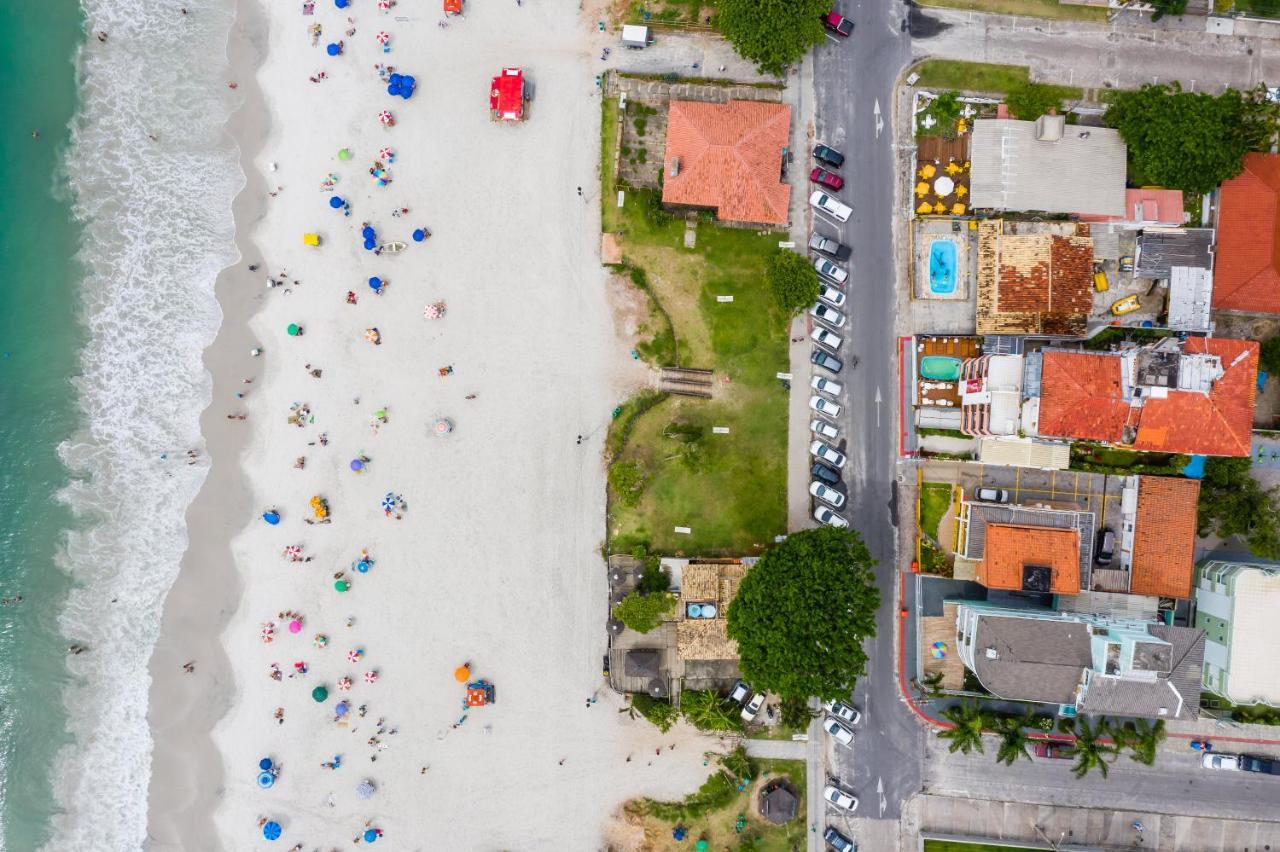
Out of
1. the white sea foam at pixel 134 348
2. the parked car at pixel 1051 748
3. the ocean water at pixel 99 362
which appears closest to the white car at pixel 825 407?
the parked car at pixel 1051 748

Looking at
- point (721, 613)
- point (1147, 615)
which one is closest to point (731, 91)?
point (721, 613)

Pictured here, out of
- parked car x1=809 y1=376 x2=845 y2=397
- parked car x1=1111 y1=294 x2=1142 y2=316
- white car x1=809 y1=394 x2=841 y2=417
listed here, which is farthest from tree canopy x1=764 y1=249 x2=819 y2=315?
parked car x1=1111 y1=294 x2=1142 y2=316

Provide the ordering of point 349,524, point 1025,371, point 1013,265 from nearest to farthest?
1. point 1025,371
2. point 1013,265
3. point 349,524

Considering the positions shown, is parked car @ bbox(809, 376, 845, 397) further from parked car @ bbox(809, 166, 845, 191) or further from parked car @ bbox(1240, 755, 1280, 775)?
parked car @ bbox(1240, 755, 1280, 775)

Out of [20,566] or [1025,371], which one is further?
[20,566]

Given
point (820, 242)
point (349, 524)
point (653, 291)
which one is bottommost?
point (349, 524)

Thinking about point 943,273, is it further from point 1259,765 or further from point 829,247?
point 1259,765

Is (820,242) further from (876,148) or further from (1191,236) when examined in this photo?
(1191,236)
